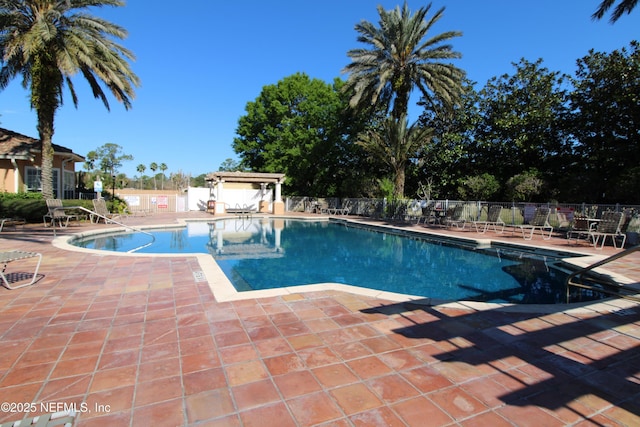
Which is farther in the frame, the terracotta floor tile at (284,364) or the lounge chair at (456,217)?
the lounge chair at (456,217)

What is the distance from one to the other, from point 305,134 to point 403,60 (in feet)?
34.3

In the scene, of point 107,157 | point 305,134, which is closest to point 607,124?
point 305,134

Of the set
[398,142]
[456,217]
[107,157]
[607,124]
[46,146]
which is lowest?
[456,217]

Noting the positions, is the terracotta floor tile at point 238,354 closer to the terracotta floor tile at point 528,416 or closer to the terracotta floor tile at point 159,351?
the terracotta floor tile at point 159,351

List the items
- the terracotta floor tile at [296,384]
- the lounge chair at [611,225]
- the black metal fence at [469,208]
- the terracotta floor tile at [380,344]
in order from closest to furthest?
the terracotta floor tile at [296,384], the terracotta floor tile at [380,344], the lounge chair at [611,225], the black metal fence at [469,208]

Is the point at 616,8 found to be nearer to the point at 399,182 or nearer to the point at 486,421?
the point at 399,182

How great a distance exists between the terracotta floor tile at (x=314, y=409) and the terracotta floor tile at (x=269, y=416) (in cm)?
5

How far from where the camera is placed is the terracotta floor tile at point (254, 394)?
7.71 feet

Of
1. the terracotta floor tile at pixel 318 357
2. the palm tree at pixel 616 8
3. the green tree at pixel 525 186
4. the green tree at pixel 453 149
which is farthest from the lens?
the green tree at pixel 453 149

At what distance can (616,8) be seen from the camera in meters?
10.5

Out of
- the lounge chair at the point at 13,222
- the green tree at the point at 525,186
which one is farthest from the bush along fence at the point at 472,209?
the lounge chair at the point at 13,222

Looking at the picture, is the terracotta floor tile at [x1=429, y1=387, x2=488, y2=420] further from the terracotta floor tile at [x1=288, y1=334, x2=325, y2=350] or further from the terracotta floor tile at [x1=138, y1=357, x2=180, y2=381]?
the terracotta floor tile at [x1=138, y1=357, x2=180, y2=381]

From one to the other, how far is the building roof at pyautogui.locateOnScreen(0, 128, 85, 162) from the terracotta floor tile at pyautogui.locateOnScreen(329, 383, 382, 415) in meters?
18.8

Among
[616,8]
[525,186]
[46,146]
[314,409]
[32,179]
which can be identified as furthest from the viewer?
[525,186]
